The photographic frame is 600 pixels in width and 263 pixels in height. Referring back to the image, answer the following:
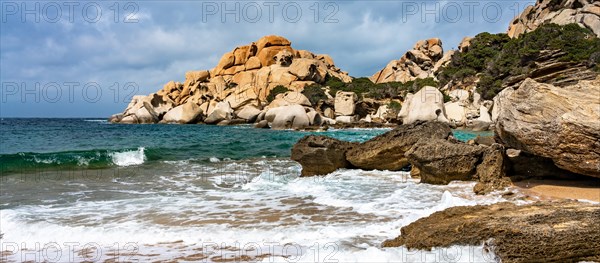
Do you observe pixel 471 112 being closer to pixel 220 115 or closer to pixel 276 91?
pixel 276 91

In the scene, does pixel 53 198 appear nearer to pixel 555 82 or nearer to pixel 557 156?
pixel 557 156

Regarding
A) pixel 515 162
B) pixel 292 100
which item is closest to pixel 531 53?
pixel 292 100

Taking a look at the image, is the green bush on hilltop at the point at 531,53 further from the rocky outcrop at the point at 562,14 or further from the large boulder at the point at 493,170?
the large boulder at the point at 493,170

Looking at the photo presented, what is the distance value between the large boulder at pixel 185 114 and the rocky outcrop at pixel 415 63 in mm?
38541

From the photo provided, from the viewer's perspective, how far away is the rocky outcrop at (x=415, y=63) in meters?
76.5

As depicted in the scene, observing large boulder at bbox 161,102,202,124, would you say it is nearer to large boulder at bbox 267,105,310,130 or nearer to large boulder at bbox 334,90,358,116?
large boulder at bbox 267,105,310,130

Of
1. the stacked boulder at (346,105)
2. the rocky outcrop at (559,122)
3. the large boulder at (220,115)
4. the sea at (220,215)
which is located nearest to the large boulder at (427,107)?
the stacked boulder at (346,105)

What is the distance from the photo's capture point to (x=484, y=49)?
55.3 meters

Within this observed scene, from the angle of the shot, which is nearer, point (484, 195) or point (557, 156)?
point (557, 156)

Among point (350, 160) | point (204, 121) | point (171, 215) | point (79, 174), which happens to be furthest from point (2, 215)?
point (204, 121)

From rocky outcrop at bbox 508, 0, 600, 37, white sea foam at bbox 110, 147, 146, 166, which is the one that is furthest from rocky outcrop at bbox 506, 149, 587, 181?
rocky outcrop at bbox 508, 0, 600, 37

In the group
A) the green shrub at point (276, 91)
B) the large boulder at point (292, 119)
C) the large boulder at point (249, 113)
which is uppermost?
the green shrub at point (276, 91)

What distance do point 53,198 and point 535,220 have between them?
9.97 m

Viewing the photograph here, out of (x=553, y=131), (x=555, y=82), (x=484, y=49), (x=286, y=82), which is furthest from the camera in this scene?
(x=286, y=82)
